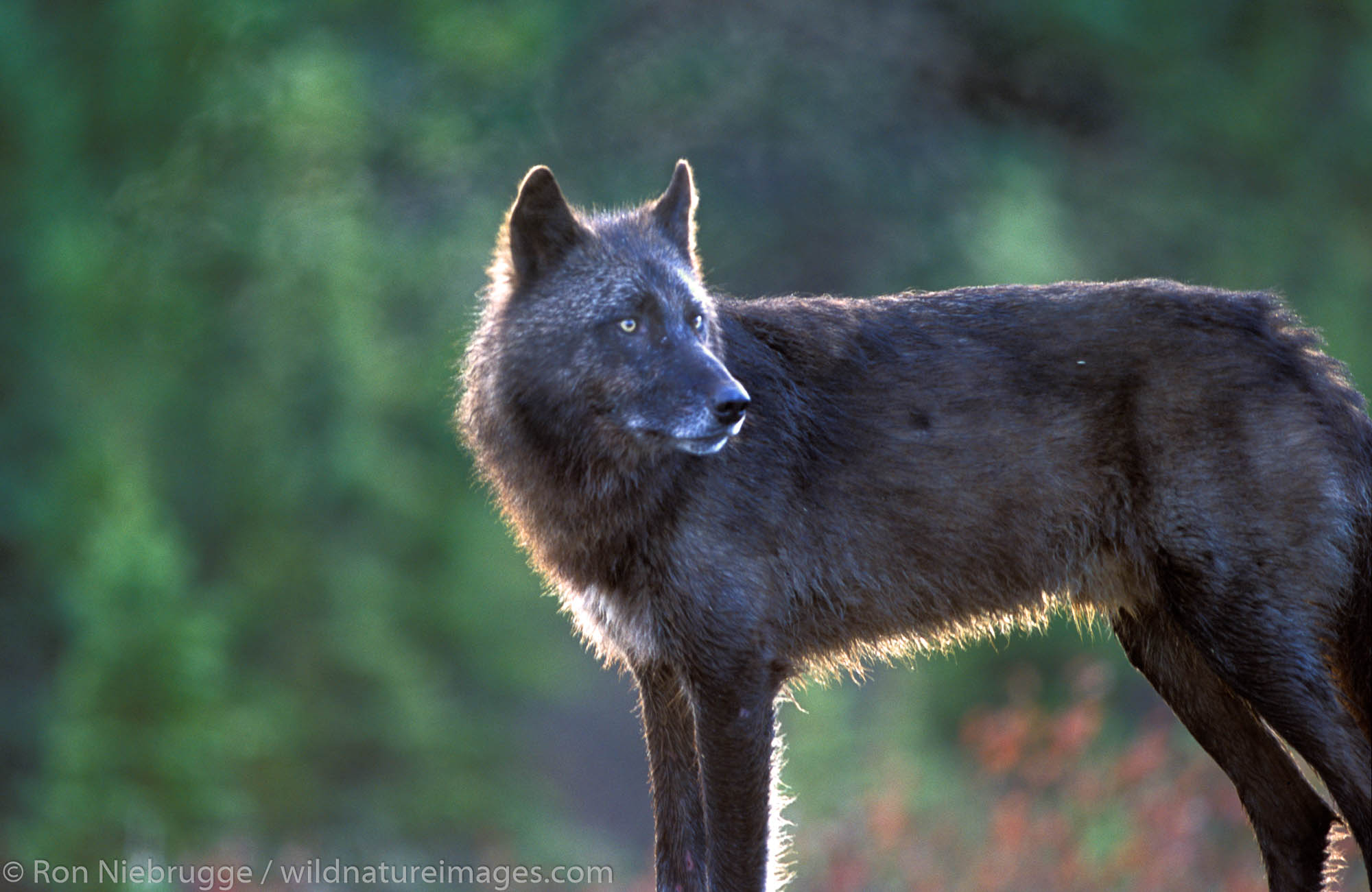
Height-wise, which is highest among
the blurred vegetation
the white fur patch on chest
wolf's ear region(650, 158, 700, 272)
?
the blurred vegetation

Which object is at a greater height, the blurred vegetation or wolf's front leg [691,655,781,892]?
the blurred vegetation

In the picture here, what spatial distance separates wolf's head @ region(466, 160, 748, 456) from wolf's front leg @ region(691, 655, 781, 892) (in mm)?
706

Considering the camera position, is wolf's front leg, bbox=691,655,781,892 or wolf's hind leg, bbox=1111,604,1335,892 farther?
wolf's hind leg, bbox=1111,604,1335,892

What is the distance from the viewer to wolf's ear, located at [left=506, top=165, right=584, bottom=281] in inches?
175

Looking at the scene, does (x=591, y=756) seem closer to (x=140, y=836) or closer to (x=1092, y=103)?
(x=1092, y=103)

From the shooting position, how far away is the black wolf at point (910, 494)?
4.30m

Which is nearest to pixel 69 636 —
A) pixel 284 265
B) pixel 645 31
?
pixel 284 265

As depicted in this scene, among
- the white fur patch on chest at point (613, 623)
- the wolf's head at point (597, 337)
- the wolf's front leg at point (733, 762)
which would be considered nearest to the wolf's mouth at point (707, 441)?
the wolf's head at point (597, 337)

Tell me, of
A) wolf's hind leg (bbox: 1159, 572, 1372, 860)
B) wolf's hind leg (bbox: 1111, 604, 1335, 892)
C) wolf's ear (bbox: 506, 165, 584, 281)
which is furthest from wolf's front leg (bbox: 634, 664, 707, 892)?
wolf's hind leg (bbox: 1159, 572, 1372, 860)

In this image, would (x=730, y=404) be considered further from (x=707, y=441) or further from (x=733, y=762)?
(x=733, y=762)

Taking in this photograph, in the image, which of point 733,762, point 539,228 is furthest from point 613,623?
point 539,228

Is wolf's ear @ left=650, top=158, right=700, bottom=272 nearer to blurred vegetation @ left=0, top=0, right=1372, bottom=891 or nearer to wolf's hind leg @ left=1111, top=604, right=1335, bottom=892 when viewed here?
wolf's hind leg @ left=1111, top=604, right=1335, bottom=892

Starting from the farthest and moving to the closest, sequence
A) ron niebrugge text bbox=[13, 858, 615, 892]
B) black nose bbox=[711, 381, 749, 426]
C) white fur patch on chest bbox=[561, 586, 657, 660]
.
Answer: ron niebrugge text bbox=[13, 858, 615, 892] < white fur patch on chest bbox=[561, 586, 657, 660] < black nose bbox=[711, 381, 749, 426]

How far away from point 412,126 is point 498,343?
581 inches
